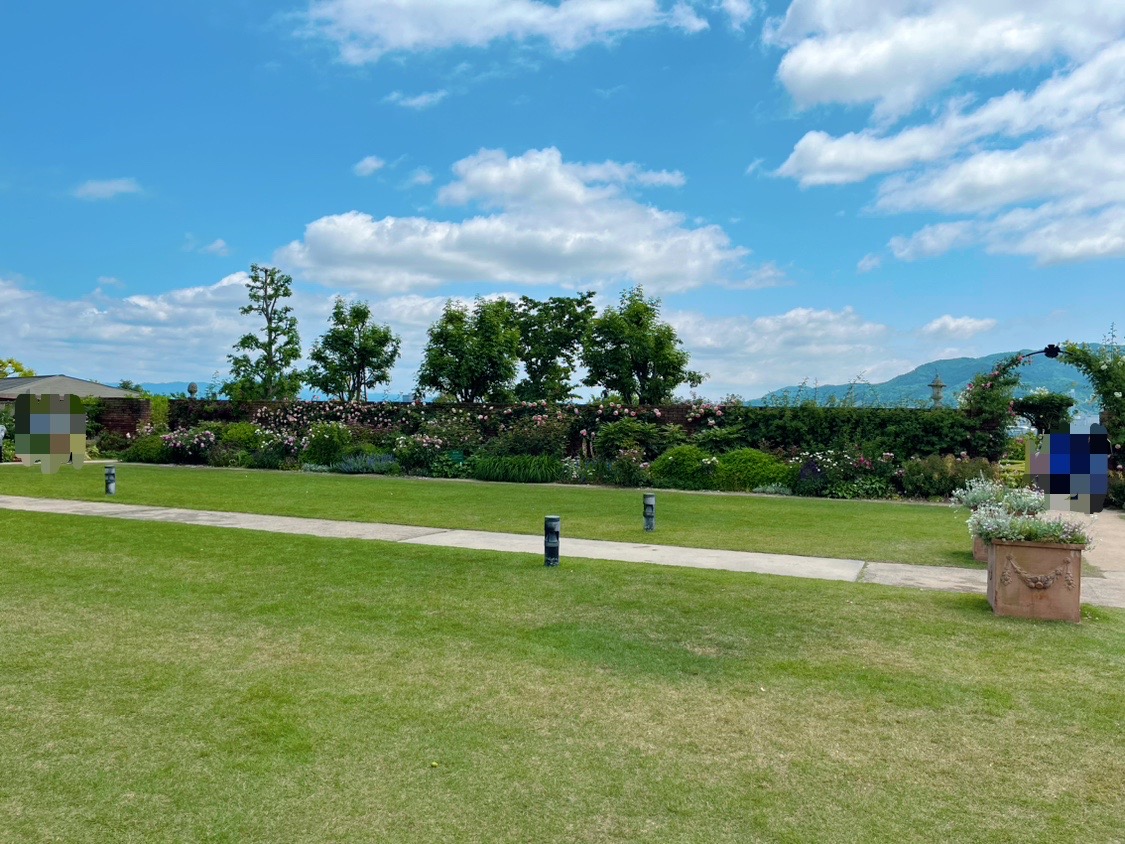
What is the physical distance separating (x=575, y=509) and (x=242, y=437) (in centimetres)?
1486

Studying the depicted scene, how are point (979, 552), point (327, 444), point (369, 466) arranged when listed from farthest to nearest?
point (327, 444) < point (369, 466) < point (979, 552)

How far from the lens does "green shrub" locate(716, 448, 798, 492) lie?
19.5m

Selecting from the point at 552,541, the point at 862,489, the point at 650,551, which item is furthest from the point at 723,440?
the point at 552,541

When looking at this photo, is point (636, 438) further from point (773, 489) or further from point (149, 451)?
point (149, 451)

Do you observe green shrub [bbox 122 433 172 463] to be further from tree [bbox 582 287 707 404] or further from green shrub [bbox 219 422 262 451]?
tree [bbox 582 287 707 404]

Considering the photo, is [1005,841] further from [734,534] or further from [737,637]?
[734,534]

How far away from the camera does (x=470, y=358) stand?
101 feet

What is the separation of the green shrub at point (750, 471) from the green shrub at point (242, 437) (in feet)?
45.9

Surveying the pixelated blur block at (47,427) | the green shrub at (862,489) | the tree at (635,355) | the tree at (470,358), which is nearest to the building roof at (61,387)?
the tree at (470,358)

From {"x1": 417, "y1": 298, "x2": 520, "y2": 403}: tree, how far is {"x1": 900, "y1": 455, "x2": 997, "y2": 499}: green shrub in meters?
16.1

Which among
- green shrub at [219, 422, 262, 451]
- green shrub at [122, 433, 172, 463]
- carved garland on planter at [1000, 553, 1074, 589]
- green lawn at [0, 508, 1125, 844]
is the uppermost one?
green shrub at [219, 422, 262, 451]

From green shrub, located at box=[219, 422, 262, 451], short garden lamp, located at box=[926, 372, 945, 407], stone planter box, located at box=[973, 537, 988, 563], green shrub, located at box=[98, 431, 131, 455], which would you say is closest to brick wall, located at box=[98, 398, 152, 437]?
green shrub, located at box=[98, 431, 131, 455]

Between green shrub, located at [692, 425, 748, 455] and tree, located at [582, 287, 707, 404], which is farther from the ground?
tree, located at [582, 287, 707, 404]

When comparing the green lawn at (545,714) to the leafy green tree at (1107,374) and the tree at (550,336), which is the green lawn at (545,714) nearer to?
the leafy green tree at (1107,374)
